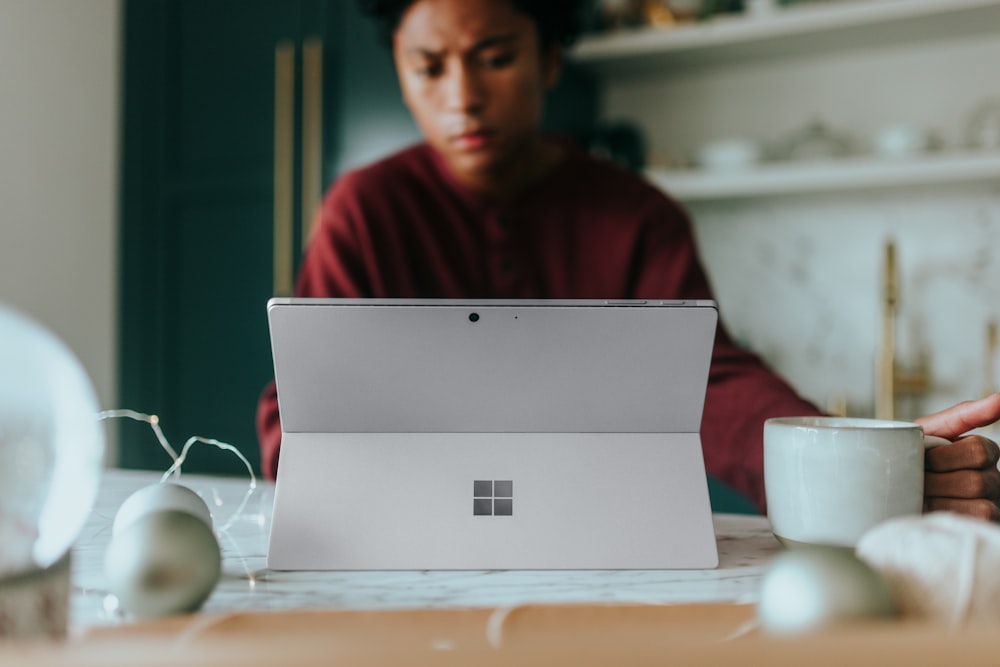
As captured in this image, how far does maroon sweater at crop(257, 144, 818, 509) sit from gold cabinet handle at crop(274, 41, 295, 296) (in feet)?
2.89

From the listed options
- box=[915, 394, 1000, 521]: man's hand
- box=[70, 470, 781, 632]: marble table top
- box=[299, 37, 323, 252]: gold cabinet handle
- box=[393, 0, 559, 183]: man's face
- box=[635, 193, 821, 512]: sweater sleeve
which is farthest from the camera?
box=[299, 37, 323, 252]: gold cabinet handle

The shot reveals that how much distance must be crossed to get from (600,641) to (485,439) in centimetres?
31

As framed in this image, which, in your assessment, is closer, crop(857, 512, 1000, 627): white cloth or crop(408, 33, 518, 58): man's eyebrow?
crop(857, 512, 1000, 627): white cloth

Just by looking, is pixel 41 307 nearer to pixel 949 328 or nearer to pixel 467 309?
pixel 467 309

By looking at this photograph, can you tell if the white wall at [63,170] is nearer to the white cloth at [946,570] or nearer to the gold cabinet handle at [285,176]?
the gold cabinet handle at [285,176]

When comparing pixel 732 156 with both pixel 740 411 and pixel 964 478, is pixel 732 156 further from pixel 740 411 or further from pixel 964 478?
pixel 964 478

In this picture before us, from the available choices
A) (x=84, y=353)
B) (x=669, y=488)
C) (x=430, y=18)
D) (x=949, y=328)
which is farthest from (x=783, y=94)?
(x=84, y=353)

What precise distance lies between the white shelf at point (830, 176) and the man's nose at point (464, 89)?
101 cm

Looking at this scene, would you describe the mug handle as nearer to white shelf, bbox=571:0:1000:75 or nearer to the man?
the man

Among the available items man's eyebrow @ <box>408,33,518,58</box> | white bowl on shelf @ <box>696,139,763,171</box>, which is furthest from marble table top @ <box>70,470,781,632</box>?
white bowl on shelf @ <box>696,139,763,171</box>

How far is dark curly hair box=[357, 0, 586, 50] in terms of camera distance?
123cm

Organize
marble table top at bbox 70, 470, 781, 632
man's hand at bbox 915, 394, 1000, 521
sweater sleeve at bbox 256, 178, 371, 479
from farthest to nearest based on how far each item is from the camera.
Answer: sweater sleeve at bbox 256, 178, 371, 479, man's hand at bbox 915, 394, 1000, 521, marble table top at bbox 70, 470, 781, 632

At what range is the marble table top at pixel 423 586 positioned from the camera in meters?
0.50

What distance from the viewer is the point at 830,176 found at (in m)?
1.94
